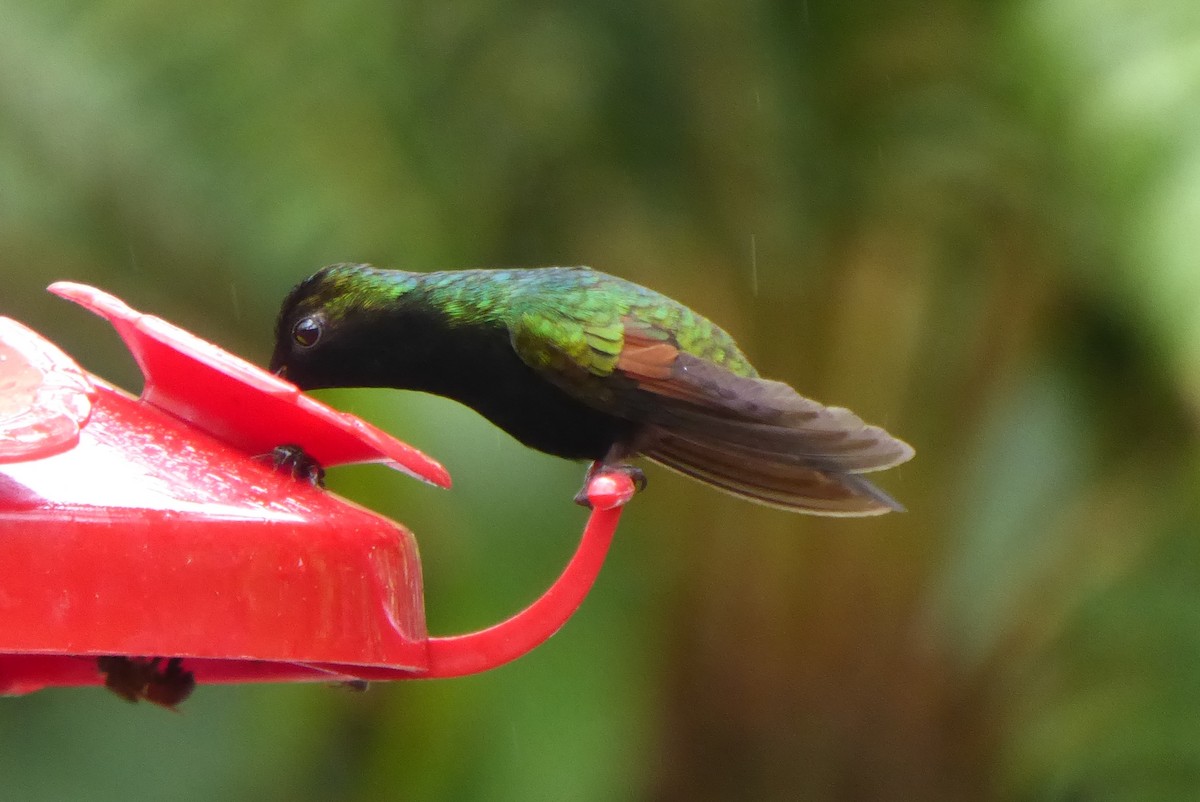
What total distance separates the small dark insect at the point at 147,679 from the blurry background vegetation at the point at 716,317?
2.43 m

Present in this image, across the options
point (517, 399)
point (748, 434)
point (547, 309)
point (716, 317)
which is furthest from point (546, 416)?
point (716, 317)

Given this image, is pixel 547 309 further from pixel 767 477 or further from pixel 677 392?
pixel 767 477

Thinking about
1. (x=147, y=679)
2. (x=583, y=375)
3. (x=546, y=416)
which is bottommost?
(x=147, y=679)

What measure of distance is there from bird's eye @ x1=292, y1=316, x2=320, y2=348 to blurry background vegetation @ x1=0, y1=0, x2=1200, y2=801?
2152 mm

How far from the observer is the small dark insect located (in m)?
1.87

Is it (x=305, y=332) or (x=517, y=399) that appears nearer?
(x=305, y=332)

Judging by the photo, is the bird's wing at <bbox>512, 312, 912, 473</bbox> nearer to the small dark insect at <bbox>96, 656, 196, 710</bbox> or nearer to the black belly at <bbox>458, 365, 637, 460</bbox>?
the black belly at <bbox>458, 365, 637, 460</bbox>

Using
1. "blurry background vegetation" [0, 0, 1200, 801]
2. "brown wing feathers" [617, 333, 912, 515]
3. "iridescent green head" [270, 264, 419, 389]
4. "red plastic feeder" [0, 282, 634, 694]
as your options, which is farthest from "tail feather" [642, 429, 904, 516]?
"blurry background vegetation" [0, 0, 1200, 801]

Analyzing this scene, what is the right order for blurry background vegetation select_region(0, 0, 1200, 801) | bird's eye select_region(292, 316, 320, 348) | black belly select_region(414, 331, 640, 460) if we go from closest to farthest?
bird's eye select_region(292, 316, 320, 348), black belly select_region(414, 331, 640, 460), blurry background vegetation select_region(0, 0, 1200, 801)

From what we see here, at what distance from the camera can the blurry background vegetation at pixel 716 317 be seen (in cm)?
458

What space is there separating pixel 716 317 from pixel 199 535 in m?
3.67

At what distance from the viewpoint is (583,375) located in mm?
2518

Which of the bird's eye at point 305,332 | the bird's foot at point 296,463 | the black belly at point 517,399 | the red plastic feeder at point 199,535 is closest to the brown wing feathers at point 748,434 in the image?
the black belly at point 517,399

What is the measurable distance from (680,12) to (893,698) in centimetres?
236
